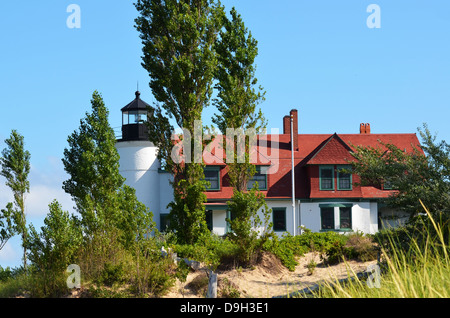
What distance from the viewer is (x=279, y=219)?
3516 centimetres

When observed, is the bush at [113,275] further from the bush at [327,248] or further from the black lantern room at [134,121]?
the black lantern room at [134,121]

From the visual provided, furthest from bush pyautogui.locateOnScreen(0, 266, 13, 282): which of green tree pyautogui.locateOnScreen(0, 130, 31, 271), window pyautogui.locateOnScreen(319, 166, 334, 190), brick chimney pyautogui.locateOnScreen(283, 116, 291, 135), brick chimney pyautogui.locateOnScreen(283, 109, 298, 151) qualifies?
brick chimney pyautogui.locateOnScreen(283, 116, 291, 135)

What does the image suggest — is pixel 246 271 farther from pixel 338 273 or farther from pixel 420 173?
pixel 420 173

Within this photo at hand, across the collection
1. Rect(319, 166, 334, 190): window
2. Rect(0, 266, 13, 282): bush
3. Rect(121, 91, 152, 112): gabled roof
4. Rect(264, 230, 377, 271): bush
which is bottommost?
Rect(0, 266, 13, 282): bush

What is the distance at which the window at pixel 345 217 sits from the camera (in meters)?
34.8

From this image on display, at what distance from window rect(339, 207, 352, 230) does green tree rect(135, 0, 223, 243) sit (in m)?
15.0

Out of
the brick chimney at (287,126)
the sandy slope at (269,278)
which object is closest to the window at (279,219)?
the brick chimney at (287,126)

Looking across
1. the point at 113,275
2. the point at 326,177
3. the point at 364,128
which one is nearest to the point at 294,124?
the point at 326,177

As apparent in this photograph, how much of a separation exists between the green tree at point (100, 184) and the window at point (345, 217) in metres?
17.3

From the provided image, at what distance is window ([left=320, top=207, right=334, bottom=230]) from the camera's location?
1368 inches

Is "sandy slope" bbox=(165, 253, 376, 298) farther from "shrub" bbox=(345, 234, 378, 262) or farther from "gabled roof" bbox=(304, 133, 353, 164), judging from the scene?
"gabled roof" bbox=(304, 133, 353, 164)

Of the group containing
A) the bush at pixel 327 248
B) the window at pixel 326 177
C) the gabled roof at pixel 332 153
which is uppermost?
the gabled roof at pixel 332 153
